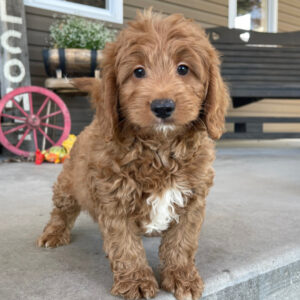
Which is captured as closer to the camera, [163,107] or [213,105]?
[163,107]

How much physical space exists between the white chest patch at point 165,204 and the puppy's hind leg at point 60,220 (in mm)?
617

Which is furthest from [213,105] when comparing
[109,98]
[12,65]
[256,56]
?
[256,56]

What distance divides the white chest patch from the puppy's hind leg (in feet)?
2.02

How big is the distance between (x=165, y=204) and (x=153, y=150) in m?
0.22

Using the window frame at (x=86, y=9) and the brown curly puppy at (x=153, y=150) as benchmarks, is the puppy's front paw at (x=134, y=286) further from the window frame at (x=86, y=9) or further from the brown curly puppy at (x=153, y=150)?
the window frame at (x=86, y=9)

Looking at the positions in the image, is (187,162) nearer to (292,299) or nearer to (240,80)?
(292,299)

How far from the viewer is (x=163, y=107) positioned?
1208mm

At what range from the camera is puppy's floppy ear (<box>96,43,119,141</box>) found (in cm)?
135

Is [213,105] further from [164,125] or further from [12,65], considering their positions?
[12,65]

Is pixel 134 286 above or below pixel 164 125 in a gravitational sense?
below

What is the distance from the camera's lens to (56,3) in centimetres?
561

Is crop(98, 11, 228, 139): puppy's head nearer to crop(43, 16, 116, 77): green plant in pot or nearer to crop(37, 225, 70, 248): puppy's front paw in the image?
crop(37, 225, 70, 248): puppy's front paw

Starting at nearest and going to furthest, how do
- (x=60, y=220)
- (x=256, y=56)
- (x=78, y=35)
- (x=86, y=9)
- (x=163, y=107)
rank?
(x=163, y=107) → (x=60, y=220) → (x=78, y=35) → (x=86, y=9) → (x=256, y=56)

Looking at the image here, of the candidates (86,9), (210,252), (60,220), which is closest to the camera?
(210,252)
